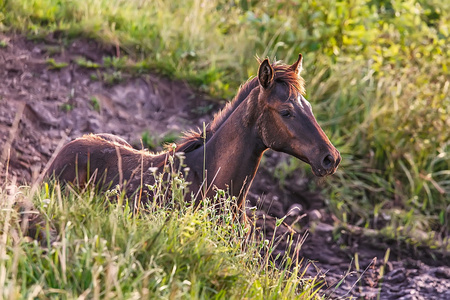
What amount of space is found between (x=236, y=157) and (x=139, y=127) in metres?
3.20

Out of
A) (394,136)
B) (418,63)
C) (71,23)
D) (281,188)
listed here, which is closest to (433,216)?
(394,136)

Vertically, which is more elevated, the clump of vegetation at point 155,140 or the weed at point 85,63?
the weed at point 85,63

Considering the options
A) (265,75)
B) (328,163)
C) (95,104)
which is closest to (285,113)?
(265,75)

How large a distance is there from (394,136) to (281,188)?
1628mm

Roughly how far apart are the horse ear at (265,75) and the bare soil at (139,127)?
78.5 inches

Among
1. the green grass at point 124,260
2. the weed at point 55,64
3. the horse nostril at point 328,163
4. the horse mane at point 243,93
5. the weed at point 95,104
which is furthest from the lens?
the weed at point 55,64

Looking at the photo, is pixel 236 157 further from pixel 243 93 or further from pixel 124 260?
pixel 124 260

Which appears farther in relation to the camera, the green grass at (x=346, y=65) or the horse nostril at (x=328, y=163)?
the green grass at (x=346, y=65)

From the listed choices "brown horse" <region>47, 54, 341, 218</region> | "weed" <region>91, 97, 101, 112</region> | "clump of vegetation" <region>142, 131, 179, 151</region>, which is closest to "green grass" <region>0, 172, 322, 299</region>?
"brown horse" <region>47, 54, 341, 218</region>

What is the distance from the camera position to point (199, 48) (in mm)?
8750

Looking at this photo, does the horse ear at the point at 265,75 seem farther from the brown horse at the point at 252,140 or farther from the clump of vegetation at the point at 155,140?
the clump of vegetation at the point at 155,140

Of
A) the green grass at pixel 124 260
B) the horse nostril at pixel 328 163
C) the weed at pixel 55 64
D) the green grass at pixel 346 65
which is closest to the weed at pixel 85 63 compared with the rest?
the weed at pixel 55 64

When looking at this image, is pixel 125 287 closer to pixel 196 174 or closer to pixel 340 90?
pixel 196 174

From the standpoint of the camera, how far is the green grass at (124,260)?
294 centimetres
